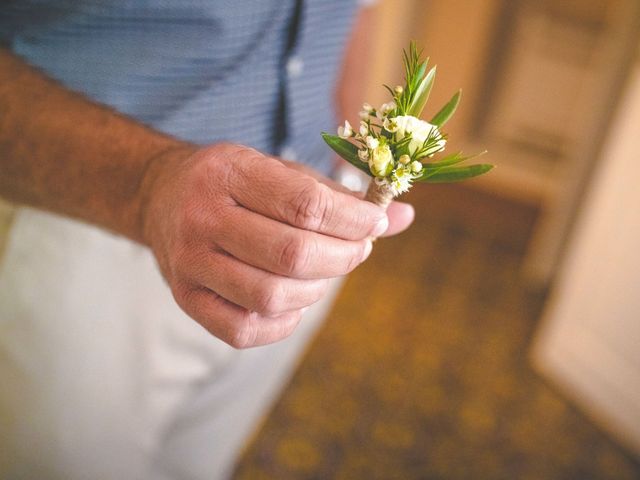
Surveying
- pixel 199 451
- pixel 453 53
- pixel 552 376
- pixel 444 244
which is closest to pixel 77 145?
pixel 199 451

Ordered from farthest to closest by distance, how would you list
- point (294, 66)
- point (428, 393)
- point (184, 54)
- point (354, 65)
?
point (428, 393) → point (354, 65) → point (294, 66) → point (184, 54)

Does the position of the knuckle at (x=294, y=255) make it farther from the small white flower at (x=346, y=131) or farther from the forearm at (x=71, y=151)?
the forearm at (x=71, y=151)

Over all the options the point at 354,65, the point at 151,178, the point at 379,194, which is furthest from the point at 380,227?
the point at 354,65

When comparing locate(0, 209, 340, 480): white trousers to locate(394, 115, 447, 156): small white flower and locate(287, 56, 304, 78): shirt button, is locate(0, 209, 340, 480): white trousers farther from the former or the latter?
locate(394, 115, 447, 156): small white flower

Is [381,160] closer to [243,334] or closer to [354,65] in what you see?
[243,334]

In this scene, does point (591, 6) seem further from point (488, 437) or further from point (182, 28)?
point (182, 28)

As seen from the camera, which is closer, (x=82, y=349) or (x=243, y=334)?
(x=243, y=334)

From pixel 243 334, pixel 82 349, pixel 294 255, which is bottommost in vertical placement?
pixel 82 349
